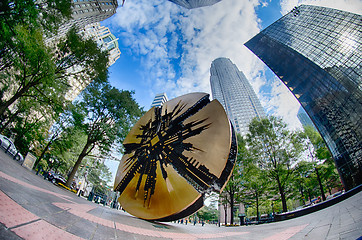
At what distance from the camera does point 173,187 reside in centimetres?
408

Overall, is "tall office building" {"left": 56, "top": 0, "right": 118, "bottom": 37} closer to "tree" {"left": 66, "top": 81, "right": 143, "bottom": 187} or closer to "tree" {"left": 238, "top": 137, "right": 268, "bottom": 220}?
"tree" {"left": 66, "top": 81, "right": 143, "bottom": 187}

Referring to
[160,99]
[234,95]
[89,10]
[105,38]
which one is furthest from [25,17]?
[105,38]

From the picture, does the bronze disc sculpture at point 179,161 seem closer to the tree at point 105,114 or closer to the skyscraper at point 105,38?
the tree at point 105,114

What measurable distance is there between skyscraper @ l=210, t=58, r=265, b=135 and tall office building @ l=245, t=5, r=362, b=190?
44324mm

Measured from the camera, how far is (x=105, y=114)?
1441 centimetres

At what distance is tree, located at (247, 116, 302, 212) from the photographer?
15.3 metres

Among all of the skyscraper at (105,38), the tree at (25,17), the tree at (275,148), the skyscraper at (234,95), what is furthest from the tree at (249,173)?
the skyscraper at (105,38)

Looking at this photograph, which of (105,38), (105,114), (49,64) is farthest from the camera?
(105,38)

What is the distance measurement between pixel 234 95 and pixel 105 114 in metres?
102

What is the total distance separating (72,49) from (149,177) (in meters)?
13.7

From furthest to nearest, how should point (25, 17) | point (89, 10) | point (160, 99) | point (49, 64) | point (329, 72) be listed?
point (160, 99) → point (89, 10) → point (329, 72) → point (49, 64) → point (25, 17)

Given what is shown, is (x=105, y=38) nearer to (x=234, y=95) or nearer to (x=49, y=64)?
(x=234, y=95)

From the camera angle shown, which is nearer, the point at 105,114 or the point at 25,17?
the point at 25,17

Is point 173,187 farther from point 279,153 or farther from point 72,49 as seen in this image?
point 279,153
